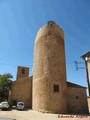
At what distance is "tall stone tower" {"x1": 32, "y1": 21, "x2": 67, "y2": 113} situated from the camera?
65.3 ft

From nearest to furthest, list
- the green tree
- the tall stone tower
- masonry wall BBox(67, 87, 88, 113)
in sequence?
the tall stone tower
masonry wall BBox(67, 87, 88, 113)
the green tree

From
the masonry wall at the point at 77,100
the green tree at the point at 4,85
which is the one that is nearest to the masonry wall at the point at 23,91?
the green tree at the point at 4,85

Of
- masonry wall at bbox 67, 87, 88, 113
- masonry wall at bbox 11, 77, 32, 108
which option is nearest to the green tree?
masonry wall at bbox 11, 77, 32, 108

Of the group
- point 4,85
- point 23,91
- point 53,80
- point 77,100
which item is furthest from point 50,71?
point 4,85

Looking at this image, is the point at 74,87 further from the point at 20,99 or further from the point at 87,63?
the point at 20,99

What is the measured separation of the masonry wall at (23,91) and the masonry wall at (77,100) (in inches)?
361

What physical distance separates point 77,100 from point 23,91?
443 inches

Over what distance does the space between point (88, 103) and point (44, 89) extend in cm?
781

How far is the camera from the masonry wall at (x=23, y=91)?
27625mm

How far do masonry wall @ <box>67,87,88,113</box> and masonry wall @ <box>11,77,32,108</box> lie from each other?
361 inches

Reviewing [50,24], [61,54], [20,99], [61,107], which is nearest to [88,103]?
[61,107]

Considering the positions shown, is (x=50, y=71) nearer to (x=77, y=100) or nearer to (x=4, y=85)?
(x=77, y=100)

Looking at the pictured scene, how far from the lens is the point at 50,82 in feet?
67.4

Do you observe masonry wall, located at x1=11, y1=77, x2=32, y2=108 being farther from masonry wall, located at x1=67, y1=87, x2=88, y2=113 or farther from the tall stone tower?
masonry wall, located at x1=67, y1=87, x2=88, y2=113
